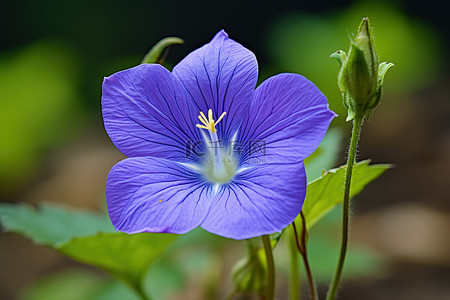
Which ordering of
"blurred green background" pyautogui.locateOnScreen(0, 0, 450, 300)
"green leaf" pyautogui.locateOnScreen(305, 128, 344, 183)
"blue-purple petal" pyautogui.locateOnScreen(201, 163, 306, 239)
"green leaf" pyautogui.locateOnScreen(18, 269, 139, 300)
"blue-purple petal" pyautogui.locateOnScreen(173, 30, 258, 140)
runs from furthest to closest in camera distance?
"blurred green background" pyautogui.locateOnScreen(0, 0, 450, 300)
"green leaf" pyautogui.locateOnScreen(18, 269, 139, 300)
"green leaf" pyautogui.locateOnScreen(305, 128, 344, 183)
"blue-purple petal" pyautogui.locateOnScreen(173, 30, 258, 140)
"blue-purple petal" pyautogui.locateOnScreen(201, 163, 306, 239)

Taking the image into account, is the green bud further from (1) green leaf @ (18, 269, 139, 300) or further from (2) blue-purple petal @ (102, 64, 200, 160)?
(1) green leaf @ (18, 269, 139, 300)

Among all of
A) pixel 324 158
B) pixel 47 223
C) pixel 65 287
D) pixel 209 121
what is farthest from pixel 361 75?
pixel 65 287

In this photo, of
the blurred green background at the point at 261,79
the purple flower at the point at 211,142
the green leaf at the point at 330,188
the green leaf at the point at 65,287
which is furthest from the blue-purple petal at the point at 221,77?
the blurred green background at the point at 261,79

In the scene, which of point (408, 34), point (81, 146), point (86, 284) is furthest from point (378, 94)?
point (81, 146)

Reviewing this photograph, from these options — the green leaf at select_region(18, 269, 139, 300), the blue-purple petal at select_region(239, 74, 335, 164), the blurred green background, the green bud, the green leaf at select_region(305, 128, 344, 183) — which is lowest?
the green leaf at select_region(18, 269, 139, 300)

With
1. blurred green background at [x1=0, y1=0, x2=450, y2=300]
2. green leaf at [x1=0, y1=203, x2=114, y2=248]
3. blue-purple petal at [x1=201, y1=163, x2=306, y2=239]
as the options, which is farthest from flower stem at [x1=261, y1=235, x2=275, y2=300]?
blurred green background at [x1=0, y1=0, x2=450, y2=300]
